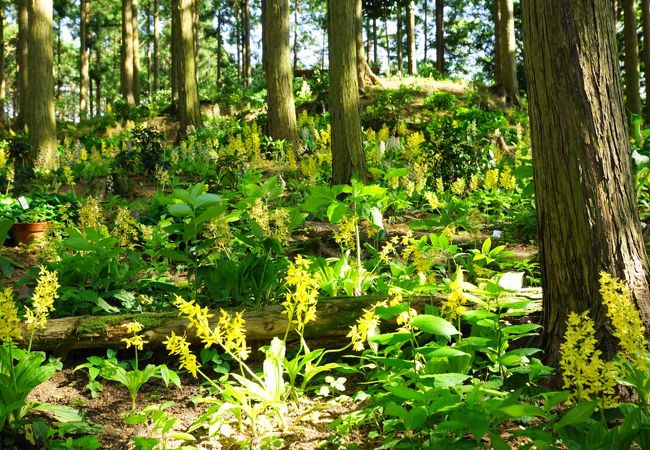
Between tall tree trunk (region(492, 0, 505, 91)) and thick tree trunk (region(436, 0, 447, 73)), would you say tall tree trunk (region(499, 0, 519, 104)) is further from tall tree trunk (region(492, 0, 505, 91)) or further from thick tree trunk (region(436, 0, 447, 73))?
thick tree trunk (region(436, 0, 447, 73))

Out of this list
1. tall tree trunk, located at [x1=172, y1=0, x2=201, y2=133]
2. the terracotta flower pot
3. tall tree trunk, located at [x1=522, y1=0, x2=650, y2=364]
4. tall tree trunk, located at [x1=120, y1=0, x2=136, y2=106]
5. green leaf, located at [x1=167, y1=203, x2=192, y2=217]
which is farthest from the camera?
tall tree trunk, located at [x1=120, y1=0, x2=136, y2=106]

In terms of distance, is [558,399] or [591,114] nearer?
[558,399]

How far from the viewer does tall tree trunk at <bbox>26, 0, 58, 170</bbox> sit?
34.5 feet

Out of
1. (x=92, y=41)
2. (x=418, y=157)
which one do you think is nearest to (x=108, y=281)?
(x=418, y=157)

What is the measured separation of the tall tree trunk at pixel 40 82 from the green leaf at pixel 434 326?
380 inches

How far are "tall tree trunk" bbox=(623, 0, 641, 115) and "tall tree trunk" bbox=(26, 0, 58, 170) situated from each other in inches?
465

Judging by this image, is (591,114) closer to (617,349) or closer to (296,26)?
(617,349)

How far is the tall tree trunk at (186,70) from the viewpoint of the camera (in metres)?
12.2

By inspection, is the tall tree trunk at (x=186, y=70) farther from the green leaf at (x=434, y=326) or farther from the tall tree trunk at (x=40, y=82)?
the green leaf at (x=434, y=326)

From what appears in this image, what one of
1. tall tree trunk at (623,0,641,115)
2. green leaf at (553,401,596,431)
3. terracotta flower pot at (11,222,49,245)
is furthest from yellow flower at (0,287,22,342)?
tall tree trunk at (623,0,641,115)

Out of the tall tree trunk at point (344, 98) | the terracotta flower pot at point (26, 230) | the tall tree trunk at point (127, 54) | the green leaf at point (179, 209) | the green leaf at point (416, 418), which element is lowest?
the green leaf at point (416, 418)

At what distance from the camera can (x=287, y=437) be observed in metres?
2.80

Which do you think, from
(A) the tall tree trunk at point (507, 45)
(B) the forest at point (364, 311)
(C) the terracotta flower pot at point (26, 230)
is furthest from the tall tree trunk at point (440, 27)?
A: (C) the terracotta flower pot at point (26, 230)

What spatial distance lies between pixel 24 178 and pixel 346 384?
843 cm
